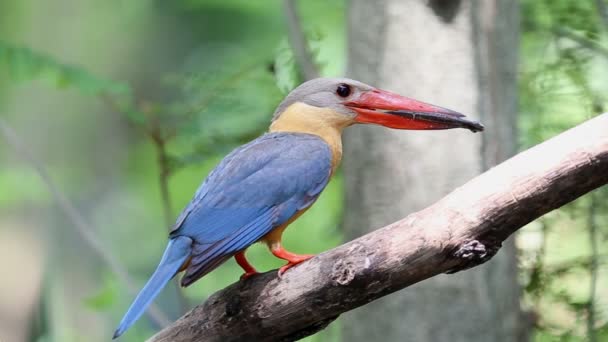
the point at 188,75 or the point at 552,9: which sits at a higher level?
the point at 188,75

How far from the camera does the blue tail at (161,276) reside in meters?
2.99

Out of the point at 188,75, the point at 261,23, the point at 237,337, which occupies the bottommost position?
the point at 237,337

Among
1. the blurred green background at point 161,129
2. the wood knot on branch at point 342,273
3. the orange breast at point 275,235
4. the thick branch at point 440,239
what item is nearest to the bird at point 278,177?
the orange breast at point 275,235

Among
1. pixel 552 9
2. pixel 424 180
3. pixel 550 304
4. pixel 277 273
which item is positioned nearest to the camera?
pixel 277 273

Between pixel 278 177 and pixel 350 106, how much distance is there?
0.50 meters

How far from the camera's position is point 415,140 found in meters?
3.95

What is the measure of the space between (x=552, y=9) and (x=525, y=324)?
73.1 inches

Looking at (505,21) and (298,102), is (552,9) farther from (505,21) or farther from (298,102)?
(298,102)

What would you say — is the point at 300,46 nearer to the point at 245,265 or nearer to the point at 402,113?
the point at 402,113

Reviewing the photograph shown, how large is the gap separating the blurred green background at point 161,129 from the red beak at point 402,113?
4.66ft

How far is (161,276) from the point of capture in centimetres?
317

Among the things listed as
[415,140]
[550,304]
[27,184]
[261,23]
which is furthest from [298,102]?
[27,184]

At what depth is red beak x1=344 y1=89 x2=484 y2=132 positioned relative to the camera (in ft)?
11.4

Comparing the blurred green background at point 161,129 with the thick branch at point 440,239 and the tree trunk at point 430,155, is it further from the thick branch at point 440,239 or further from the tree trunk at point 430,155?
the thick branch at point 440,239
